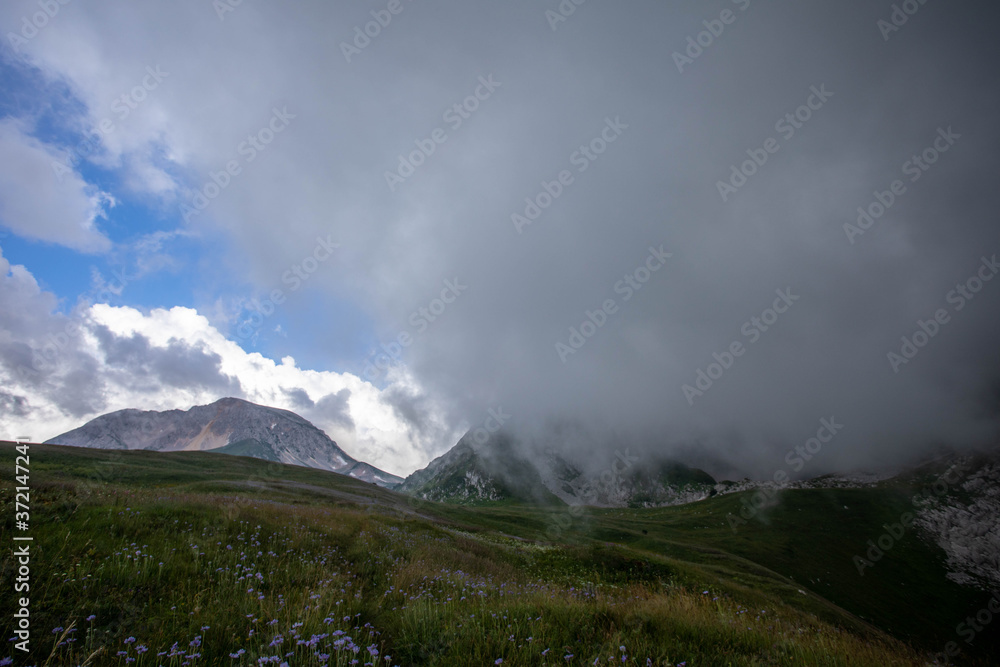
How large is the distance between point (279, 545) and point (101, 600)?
4.74 meters

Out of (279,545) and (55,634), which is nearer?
(55,634)

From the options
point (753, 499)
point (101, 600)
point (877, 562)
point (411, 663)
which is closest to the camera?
point (411, 663)

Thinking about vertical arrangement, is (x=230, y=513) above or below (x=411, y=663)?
above

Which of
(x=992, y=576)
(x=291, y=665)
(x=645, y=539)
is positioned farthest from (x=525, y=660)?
(x=992, y=576)

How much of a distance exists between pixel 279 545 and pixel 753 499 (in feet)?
631

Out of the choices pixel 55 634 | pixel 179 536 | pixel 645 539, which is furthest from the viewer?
pixel 645 539

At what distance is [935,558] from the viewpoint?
412ft

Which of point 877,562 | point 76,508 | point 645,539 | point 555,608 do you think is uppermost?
point 76,508

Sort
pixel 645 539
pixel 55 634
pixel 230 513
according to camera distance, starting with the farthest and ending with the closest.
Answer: pixel 645 539
pixel 230 513
pixel 55 634

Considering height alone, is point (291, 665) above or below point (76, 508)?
below

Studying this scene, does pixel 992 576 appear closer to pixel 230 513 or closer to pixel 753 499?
pixel 753 499

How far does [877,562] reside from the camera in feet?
392

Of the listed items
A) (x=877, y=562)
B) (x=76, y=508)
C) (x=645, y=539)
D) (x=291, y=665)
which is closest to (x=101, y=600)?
(x=291, y=665)

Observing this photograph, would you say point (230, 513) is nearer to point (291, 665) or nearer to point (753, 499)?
point (291, 665)
